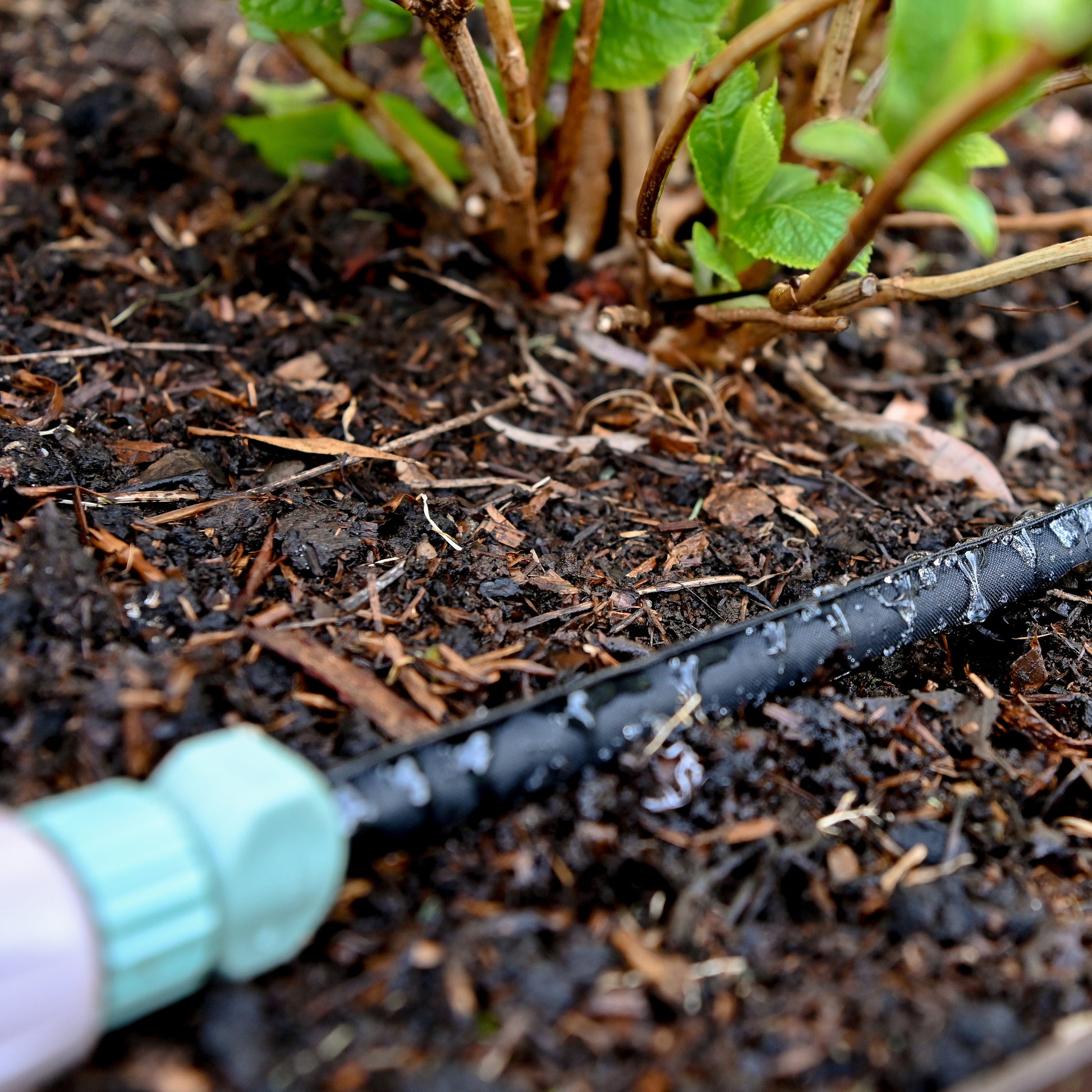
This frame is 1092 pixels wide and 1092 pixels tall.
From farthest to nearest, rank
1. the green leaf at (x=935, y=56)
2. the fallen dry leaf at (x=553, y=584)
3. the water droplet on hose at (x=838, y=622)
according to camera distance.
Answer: the fallen dry leaf at (x=553, y=584) → the water droplet on hose at (x=838, y=622) → the green leaf at (x=935, y=56)

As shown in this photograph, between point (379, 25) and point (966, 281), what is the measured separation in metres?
1.09

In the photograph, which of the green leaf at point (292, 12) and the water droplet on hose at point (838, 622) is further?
the green leaf at point (292, 12)

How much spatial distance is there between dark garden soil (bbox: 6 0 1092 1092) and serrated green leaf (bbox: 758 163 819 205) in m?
0.39

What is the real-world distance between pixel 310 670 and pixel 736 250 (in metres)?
0.97

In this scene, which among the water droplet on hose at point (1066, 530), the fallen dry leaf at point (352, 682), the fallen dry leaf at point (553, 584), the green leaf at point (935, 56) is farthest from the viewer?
the water droplet on hose at point (1066, 530)

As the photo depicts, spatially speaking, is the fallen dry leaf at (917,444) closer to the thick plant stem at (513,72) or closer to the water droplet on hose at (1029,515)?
the water droplet on hose at (1029,515)

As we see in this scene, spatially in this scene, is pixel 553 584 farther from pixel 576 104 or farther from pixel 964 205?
pixel 576 104

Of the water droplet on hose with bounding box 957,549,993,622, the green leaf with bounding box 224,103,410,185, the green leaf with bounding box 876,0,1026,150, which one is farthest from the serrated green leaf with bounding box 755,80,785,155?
the green leaf with bounding box 224,103,410,185

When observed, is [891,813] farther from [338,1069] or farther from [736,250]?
[736,250]

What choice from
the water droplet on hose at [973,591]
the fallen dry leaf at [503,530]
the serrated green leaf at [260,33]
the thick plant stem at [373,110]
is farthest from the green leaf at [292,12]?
the water droplet on hose at [973,591]

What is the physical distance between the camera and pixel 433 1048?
33.8 inches

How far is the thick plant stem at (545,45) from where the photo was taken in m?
1.53

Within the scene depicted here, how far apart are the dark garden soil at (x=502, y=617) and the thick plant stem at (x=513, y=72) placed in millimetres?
347

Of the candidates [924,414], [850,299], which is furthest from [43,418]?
[924,414]
